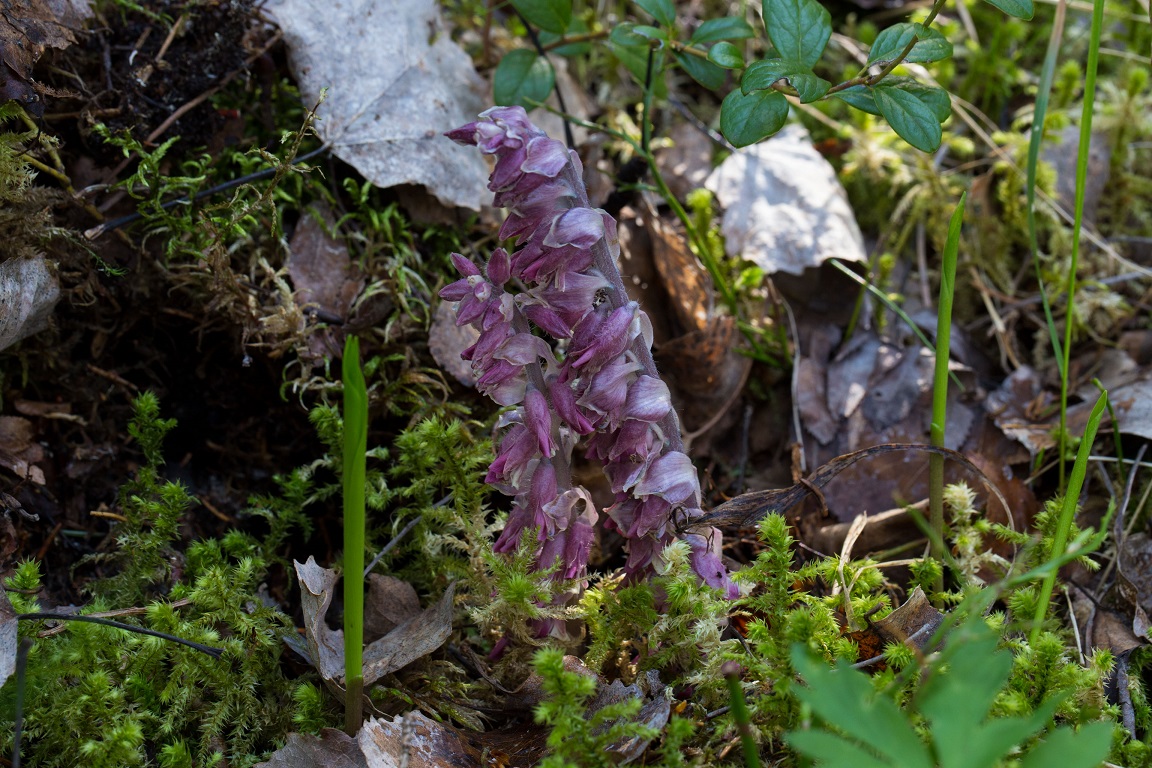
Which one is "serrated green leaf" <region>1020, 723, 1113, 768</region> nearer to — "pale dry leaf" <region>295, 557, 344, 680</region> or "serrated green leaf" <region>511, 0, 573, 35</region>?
"pale dry leaf" <region>295, 557, 344, 680</region>

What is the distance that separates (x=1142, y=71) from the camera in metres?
3.20

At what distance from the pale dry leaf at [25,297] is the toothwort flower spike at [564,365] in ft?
3.55

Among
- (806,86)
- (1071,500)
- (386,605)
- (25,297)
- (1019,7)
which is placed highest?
(1019,7)

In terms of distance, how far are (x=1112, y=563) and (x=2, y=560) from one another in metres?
2.55

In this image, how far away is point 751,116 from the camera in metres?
1.89

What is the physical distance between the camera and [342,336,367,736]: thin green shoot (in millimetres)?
1215

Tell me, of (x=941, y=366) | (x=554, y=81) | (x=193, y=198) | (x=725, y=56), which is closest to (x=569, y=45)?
(x=554, y=81)

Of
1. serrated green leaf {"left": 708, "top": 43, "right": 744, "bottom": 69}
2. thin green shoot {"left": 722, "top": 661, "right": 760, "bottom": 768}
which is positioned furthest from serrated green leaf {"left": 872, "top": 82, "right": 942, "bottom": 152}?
thin green shoot {"left": 722, "top": 661, "right": 760, "bottom": 768}

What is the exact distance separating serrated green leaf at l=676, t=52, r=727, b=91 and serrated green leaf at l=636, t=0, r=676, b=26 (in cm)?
10

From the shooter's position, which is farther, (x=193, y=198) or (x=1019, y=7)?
(x=193, y=198)

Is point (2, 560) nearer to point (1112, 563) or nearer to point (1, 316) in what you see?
point (1, 316)

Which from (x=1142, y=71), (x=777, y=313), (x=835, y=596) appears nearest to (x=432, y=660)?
(x=835, y=596)

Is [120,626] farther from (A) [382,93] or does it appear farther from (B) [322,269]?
(A) [382,93]

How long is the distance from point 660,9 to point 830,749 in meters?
1.79
